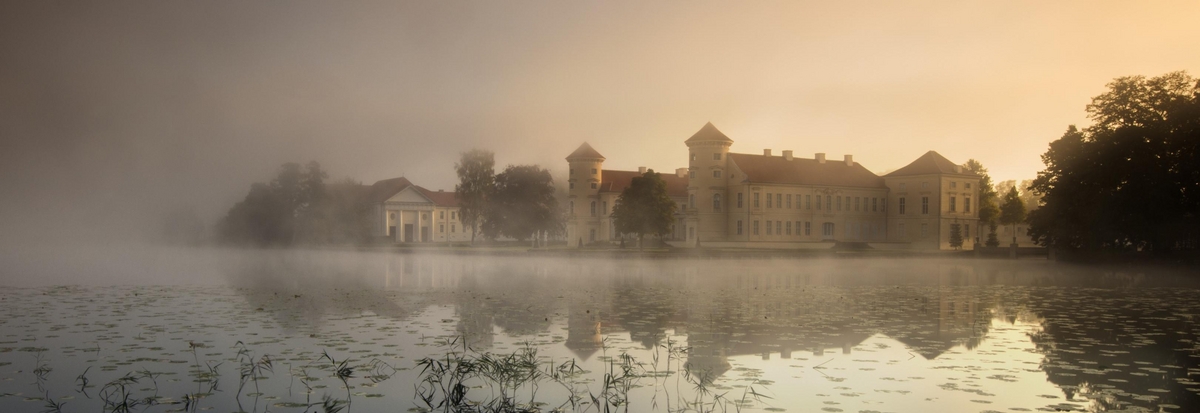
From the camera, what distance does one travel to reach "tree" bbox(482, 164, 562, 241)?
8212cm

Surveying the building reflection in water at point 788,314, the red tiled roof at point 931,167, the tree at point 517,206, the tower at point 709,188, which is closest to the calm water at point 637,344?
the building reflection in water at point 788,314

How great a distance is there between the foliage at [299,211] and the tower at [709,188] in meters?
30.4

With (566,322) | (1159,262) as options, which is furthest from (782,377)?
(1159,262)

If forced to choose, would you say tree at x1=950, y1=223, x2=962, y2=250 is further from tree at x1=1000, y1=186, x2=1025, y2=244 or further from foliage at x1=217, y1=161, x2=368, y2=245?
foliage at x1=217, y1=161, x2=368, y2=245

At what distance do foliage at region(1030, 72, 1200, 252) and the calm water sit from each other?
24013 millimetres

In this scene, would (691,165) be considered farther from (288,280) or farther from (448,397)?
(448,397)

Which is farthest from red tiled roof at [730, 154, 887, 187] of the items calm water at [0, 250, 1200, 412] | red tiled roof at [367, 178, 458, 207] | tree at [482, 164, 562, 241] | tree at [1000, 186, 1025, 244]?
calm water at [0, 250, 1200, 412]

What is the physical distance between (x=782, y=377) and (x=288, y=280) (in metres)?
22.4

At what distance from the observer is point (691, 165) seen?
86188 mm

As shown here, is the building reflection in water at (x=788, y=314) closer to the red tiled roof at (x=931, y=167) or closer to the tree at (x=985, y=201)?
the red tiled roof at (x=931, y=167)

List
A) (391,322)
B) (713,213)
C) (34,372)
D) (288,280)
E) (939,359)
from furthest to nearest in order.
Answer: (713,213) < (288,280) < (391,322) < (939,359) < (34,372)

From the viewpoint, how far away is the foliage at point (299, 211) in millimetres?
75688

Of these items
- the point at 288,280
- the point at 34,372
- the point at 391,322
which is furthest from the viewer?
the point at 288,280

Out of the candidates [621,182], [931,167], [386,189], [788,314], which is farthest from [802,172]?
[788,314]
